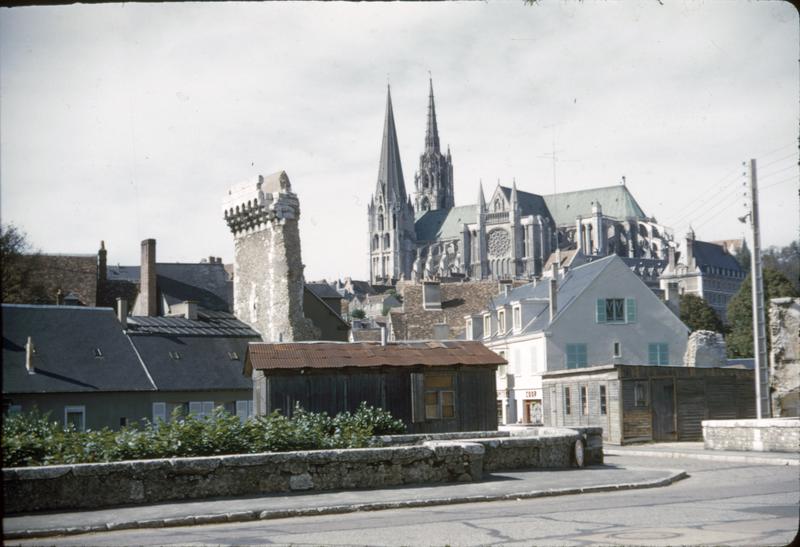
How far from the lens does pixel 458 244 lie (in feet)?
623

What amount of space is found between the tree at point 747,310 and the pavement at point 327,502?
54.9 m

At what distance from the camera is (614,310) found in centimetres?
4331

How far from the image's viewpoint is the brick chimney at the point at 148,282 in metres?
44.2

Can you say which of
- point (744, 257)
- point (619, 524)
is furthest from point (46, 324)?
point (744, 257)

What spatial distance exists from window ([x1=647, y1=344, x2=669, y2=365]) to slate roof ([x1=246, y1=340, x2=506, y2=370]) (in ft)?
67.3

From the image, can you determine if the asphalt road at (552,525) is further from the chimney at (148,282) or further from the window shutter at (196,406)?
the chimney at (148,282)

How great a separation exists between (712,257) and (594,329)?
11083 centimetres

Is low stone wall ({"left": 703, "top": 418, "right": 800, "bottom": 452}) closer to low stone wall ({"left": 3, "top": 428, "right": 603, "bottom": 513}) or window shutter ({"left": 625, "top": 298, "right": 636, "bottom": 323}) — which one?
low stone wall ({"left": 3, "top": 428, "right": 603, "bottom": 513})

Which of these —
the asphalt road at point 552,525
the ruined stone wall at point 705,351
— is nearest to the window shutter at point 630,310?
the ruined stone wall at point 705,351

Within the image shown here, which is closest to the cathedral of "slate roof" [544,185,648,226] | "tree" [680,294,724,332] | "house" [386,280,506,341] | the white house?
"slate roof" [544,185,648,226]

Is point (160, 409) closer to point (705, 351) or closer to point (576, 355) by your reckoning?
→ point (576, 355)

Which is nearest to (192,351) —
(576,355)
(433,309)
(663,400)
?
(576,355)

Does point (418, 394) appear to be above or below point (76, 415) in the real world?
above

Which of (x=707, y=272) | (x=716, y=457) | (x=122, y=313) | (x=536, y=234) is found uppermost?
(x=536, y=234)
